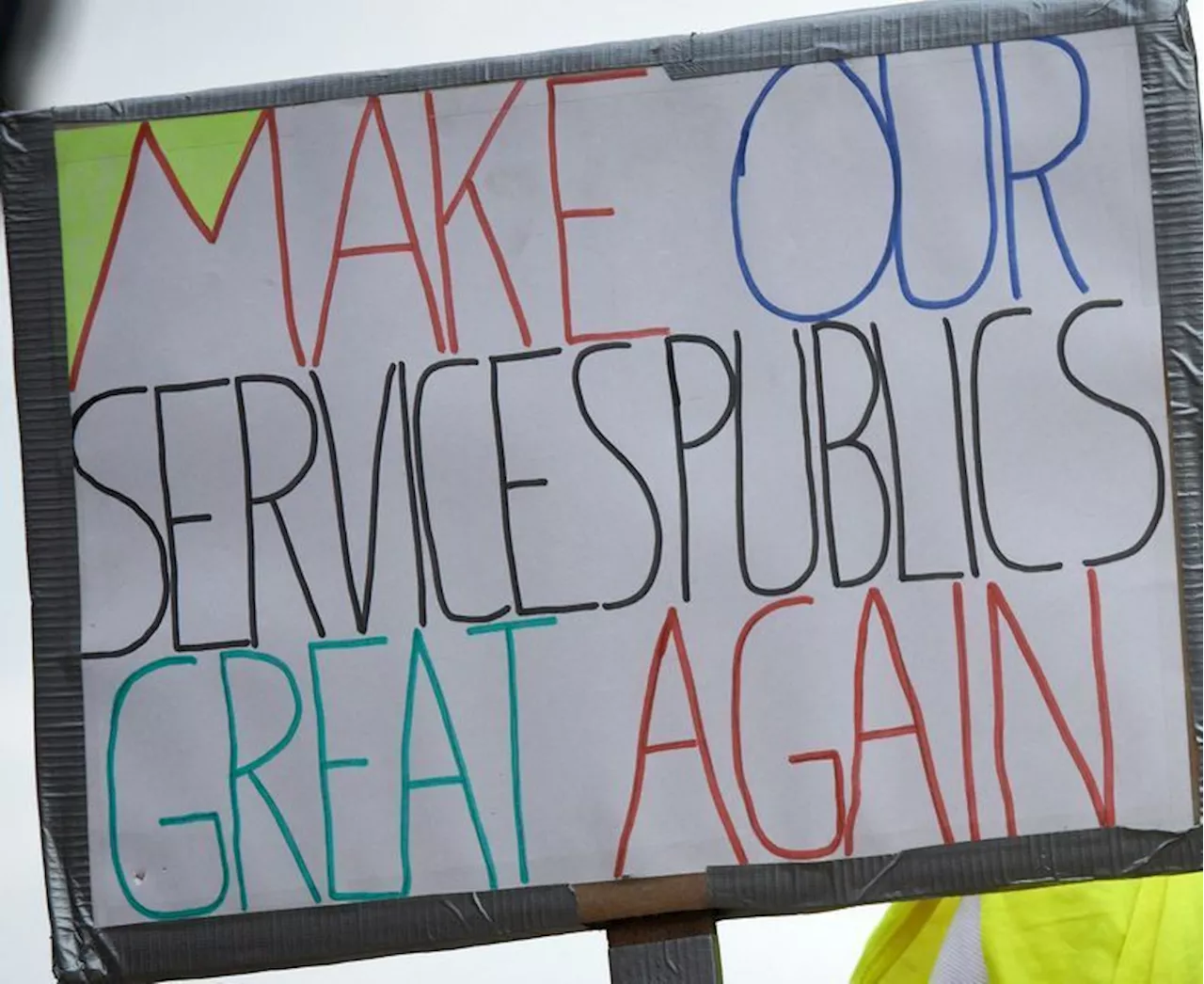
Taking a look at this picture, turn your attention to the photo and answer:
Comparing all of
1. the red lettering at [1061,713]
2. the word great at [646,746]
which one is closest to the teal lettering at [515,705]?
the word great at [646,746]

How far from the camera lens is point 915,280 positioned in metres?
1.41

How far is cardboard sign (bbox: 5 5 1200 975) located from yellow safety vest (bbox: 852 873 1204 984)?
0.31m

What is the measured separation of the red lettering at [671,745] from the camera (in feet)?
4.52

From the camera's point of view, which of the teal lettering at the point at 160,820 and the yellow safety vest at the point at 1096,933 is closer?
the teal lettering at the point at 160,820

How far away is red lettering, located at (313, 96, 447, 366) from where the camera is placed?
4.74 feet

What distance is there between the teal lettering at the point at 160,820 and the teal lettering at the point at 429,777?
5.1 inches

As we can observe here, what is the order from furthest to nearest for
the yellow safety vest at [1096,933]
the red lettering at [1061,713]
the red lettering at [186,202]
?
the yellow safety vest at [1096,933], the red lettering at [186,202], the red lettering at [1061,713]

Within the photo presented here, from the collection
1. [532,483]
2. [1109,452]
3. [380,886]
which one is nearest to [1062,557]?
[1109,452]

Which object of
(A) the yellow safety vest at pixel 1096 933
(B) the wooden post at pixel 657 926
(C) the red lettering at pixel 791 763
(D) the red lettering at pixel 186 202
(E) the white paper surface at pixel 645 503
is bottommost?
(A) the yellow safety vest at pixel 1096 933

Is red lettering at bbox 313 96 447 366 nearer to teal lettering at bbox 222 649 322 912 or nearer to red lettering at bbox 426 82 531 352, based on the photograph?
red lettering at bbox 426 82 531 352

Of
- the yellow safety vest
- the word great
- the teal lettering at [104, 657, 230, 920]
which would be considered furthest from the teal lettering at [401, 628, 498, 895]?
the yellow safety vest

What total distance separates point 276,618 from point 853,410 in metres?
0.43

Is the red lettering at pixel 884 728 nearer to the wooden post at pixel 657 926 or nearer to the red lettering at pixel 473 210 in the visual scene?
the wooden post at pixel 657 926

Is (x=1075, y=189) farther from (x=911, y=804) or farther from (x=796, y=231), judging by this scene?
(x=911, y=804)
